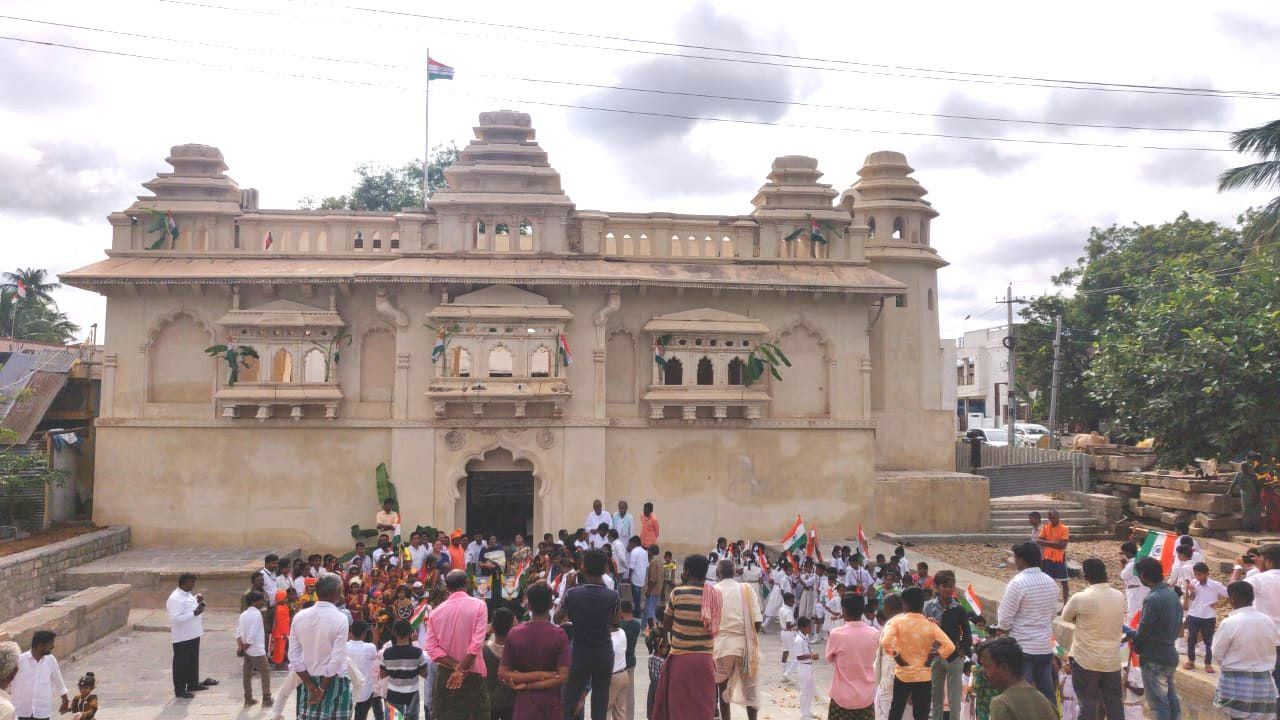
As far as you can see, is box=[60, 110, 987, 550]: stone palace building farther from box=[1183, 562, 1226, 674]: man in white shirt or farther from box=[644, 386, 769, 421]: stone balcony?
box=[1183, 562, 1226, 674]: man in white shirt

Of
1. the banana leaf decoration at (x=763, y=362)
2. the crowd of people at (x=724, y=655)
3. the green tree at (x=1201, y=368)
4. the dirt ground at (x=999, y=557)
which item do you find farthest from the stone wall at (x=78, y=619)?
the green tree at (x=1201, y=368)

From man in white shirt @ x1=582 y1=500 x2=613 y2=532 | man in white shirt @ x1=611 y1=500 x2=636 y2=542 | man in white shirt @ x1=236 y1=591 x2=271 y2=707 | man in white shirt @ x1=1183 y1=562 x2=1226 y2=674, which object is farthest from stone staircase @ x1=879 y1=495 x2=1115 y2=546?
man in white shirt @ x1=236 y1=591 x2=271 y2=707

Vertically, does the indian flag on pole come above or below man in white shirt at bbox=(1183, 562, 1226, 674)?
above

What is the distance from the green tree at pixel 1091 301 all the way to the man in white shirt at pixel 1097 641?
3145 cm

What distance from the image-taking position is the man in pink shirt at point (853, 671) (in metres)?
6.98

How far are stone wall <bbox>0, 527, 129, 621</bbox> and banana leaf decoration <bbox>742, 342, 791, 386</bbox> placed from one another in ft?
42.5

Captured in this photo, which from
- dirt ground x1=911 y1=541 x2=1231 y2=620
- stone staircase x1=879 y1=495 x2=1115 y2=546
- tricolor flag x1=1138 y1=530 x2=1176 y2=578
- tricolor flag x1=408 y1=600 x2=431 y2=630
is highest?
tricolor flag x1=1138 y1=530 x2=1176 y2=578

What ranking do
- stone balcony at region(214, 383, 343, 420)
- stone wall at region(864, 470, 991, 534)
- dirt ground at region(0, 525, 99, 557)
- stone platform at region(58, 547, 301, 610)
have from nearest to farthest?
1. stone platform at region(58, 547, 301, 610)
2. dirt ground at region(0, 525, 99, 557)
3. stone balcony at region(214, 383, 343, 420)
4. stone wall at region(864, 470, 991, 534)

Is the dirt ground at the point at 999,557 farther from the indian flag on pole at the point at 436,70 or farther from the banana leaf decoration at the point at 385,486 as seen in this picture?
the indian flag on pole at the point at 436,70

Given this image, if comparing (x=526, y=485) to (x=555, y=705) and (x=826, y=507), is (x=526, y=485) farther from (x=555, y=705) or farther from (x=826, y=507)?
(x=555, y=705)

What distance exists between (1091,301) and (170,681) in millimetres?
37658

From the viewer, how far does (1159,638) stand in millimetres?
7852

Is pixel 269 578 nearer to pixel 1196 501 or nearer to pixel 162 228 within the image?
pixel 162 228

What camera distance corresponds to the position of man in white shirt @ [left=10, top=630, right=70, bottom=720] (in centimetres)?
729
